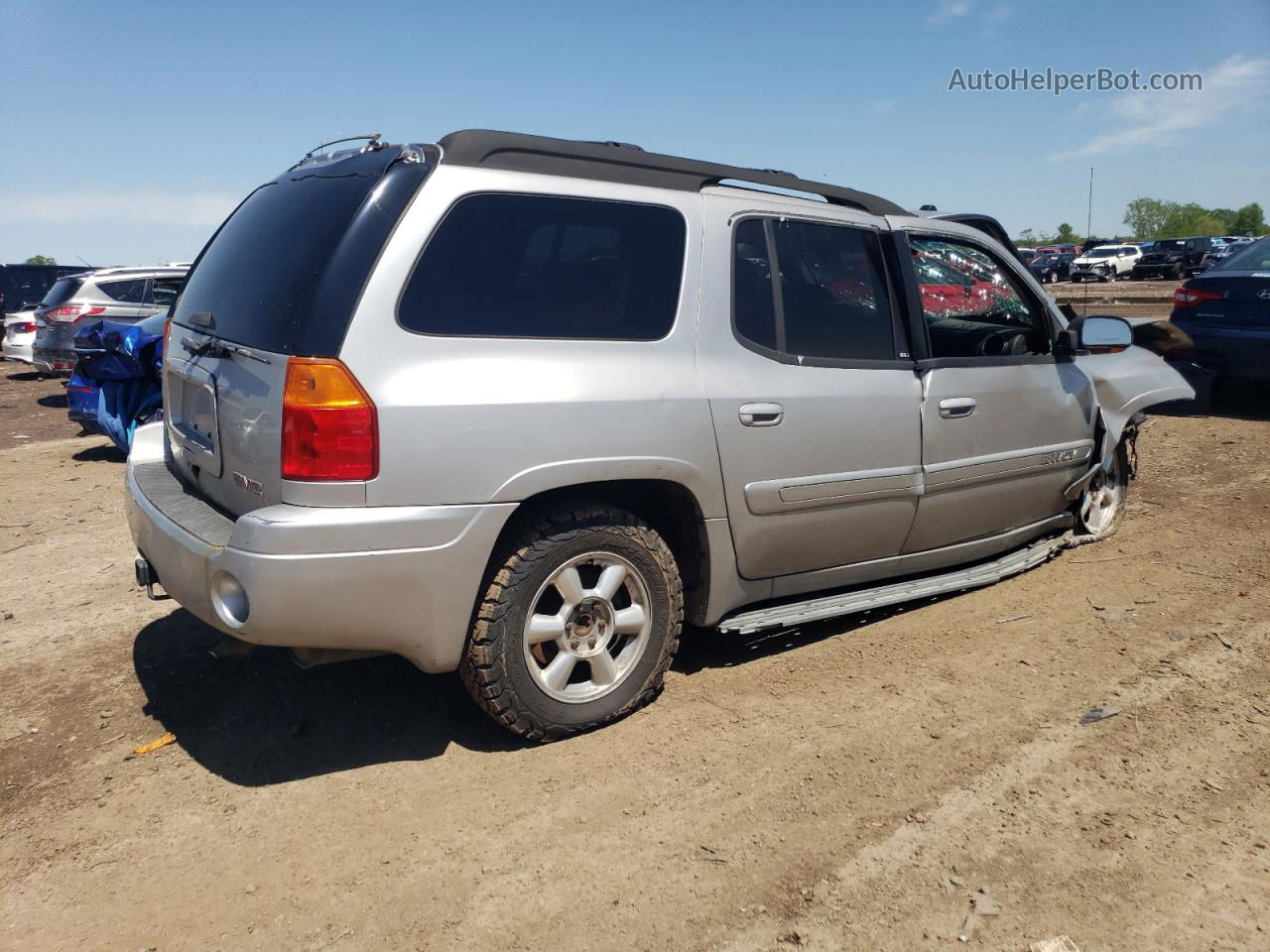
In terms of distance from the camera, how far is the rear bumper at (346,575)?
286 centimetres

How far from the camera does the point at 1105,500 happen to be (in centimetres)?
575

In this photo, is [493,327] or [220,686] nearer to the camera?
[493,327]

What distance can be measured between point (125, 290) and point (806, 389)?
12975mm

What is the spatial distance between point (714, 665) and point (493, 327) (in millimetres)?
1761

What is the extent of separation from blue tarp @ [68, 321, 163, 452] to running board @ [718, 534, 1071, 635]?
5.75 m

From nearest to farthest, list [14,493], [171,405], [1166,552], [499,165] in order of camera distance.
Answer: [499,165] < [171,405] < [1166,552] < [14,493]

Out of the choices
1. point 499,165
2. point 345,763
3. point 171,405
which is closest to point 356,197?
point 499,165

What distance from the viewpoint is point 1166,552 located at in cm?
542

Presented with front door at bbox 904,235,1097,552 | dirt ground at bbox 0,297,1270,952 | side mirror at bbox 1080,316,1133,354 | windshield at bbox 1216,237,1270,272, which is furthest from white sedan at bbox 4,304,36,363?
windshield at bbox 1216,237,1270,272

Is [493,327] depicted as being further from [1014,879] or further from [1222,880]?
[1222,880]

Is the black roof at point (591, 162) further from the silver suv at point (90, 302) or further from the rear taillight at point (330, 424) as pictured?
the silver suv at point (90, 302)

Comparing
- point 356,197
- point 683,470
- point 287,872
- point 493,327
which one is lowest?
point 287,872

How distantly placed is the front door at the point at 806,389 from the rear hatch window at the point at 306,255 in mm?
1171

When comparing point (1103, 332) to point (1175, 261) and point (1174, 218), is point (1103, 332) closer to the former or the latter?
point (1175, 261)
